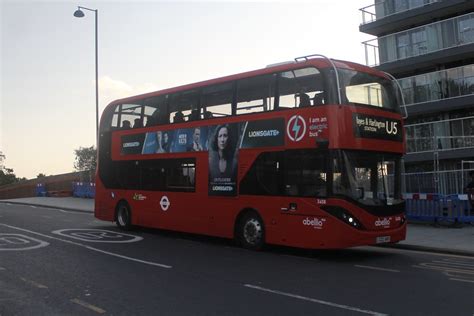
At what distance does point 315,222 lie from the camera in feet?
35.3

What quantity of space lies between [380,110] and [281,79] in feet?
7.54

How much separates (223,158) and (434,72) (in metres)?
17.4

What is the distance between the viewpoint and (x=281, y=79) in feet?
38.5

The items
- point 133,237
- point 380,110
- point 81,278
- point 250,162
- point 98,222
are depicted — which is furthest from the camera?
point 98,222

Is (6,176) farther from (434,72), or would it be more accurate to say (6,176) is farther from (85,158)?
(434,72)

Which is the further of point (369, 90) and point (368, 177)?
point (369, 90)

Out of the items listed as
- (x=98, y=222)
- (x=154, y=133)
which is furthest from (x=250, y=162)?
(x=98, y=222)

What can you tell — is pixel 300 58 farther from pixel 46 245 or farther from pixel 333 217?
pixel 46 245

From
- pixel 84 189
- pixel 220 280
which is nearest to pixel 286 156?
pixel 220 280

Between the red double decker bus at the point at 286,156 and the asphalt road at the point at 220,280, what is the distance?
29.1 inches

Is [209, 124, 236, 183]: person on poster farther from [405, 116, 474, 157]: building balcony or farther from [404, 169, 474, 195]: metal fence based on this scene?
[405, 116, 474, 157]: building balcony

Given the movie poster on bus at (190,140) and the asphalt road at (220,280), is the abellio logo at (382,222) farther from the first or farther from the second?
the movie poster on bus at (190,140)

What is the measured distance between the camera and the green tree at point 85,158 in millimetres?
45022

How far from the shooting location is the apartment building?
83.7 feet
